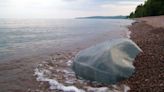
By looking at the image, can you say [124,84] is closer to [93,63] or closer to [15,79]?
[93,63]

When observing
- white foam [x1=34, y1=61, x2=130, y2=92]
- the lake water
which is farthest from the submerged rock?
the lake water

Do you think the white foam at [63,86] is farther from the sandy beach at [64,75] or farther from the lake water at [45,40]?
the lake water at [45,40]

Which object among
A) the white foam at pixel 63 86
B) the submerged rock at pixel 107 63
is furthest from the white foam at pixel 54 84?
the submerged rock at pixel 107 63

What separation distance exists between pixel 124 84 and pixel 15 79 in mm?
4227

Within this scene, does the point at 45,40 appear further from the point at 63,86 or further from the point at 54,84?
the point at 63,86

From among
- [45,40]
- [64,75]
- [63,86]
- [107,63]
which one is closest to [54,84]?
[63,86]

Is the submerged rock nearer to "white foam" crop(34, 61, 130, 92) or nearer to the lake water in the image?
"white foam" crop(34, 61, 130, 92)

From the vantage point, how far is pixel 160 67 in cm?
936

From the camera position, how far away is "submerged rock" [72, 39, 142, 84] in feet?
28.7

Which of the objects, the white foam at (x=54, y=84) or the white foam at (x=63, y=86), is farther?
the white foam at (x=54, y=84)

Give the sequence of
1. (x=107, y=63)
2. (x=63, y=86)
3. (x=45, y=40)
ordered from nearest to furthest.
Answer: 1. (x=63, y=86)
2. (x=107, y=63)
3. (x=45, y=40)

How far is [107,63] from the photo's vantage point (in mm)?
8992

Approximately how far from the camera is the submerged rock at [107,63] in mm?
8734

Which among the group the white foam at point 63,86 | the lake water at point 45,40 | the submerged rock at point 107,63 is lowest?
the lake water at point 45,40
